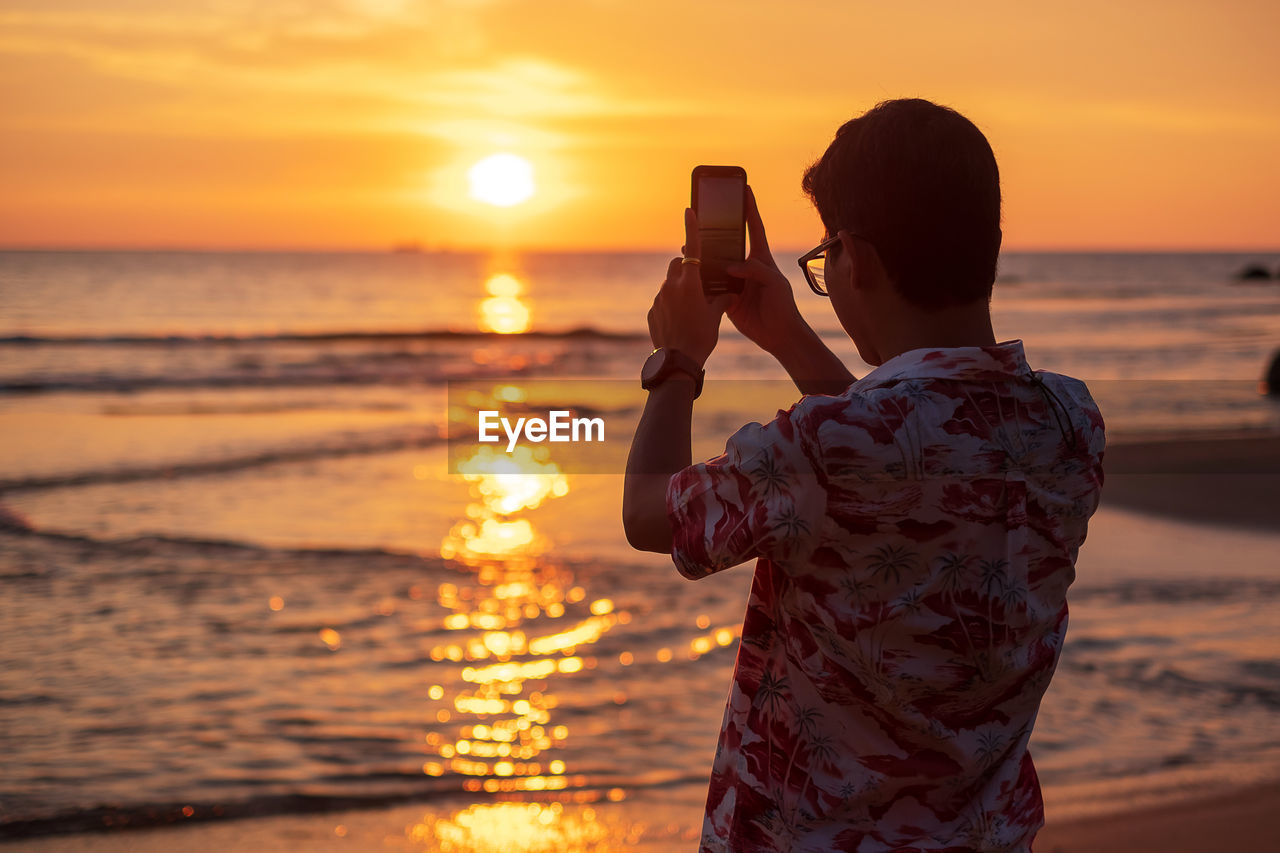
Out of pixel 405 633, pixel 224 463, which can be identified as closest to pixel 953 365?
pixel 405 633

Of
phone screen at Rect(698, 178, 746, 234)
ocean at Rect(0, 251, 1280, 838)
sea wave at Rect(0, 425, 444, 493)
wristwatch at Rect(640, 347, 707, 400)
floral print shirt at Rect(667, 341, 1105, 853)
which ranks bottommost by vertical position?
ocean at Rect(0, 251, 1280, 838)

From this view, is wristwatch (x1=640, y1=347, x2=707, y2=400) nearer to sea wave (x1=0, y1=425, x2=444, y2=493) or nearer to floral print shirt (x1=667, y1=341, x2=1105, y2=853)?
floral print shirt (x1=667, y1=341, x2=1105, y2=853)

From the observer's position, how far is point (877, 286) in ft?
4.58

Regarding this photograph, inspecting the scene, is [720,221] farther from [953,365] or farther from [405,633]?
[405,633]

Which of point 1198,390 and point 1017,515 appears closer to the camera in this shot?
point 1017,515

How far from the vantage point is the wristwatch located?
146 centimetres

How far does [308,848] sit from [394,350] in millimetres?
26420

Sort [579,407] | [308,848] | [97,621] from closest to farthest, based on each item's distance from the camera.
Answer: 1. [308,848]
2. [97,621]
3. [579,407]

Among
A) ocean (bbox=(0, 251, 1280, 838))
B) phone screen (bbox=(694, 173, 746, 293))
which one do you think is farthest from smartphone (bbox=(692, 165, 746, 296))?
ocean (bbox=(0, 251, 1280, 838))

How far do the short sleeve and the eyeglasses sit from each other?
9.8 inches

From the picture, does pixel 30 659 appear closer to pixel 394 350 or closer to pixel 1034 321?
pixel 394 350

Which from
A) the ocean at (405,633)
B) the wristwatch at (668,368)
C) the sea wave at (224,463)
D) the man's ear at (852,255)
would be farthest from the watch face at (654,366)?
the sea wave at (224,463)

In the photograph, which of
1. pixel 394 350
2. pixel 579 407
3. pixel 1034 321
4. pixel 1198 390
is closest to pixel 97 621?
pixel 579 407

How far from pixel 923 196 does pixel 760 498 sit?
397 mm
